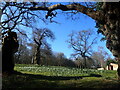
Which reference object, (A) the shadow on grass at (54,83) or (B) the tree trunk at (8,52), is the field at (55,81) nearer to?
(A) the shadow on grass at (54,83)

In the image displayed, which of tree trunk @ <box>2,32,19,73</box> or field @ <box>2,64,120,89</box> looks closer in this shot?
field @ <box>2,64,120,89</box>

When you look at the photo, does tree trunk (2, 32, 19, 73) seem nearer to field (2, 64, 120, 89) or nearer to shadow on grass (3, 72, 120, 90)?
field (2, 64, 120, 89)

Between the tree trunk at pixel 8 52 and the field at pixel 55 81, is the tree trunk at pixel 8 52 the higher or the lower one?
the higher one

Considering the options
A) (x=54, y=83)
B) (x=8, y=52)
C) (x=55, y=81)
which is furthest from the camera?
(x=8, y=52)

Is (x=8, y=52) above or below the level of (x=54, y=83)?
above

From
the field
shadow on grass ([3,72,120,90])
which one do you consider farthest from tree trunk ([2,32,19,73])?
shadow on grass ([3,72,120,90])

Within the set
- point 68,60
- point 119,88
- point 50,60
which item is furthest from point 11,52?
point 68,60

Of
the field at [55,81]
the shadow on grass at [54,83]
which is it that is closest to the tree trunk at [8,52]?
the field at [55,81]

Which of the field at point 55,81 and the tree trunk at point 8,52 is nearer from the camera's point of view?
the field at point 55,81

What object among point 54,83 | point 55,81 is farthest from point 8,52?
point 54,83

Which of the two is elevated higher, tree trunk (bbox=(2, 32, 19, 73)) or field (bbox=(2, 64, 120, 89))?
tree trunk (bbox=(2, 32, 19, 73))

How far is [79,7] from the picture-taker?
7871 millimetres

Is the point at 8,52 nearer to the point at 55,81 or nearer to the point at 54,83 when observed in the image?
the point at 55,81

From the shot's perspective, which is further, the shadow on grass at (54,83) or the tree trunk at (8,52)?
the tree trunk at (8,52)
